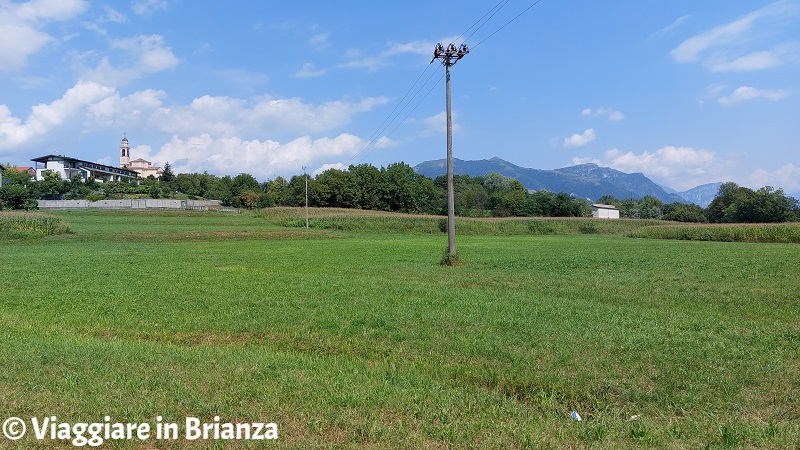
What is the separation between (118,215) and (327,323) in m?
93.7

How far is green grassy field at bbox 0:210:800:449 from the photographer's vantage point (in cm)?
574

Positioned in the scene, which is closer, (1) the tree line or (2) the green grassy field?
(2) the green grassy field

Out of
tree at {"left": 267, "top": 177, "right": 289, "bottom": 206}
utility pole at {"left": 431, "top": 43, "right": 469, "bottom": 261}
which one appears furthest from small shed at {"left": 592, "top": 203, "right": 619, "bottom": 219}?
utility pole at {"left": 431, "top": 43, "right": 469, "bottom": 261}

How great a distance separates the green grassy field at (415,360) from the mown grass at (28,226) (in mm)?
42646

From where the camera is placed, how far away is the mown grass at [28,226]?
52.3 m

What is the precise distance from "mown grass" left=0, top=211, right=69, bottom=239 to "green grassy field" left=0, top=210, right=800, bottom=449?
140ft

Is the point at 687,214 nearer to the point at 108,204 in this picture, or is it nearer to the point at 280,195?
the point at 280,195

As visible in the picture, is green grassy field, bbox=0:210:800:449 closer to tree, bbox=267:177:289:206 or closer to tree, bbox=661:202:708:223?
tree, bbox=267:177:289:206

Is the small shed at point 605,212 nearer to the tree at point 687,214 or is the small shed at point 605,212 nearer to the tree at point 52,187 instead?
the tree at point 687,214

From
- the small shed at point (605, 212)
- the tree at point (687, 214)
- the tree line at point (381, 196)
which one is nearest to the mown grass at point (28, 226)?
the tree line at point (381, 196)

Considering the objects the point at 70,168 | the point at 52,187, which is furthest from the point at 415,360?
the point at 70,168

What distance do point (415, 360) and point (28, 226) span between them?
6120 cm

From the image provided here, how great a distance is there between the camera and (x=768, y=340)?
974 centimetres

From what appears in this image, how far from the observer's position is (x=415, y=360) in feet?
28.0
